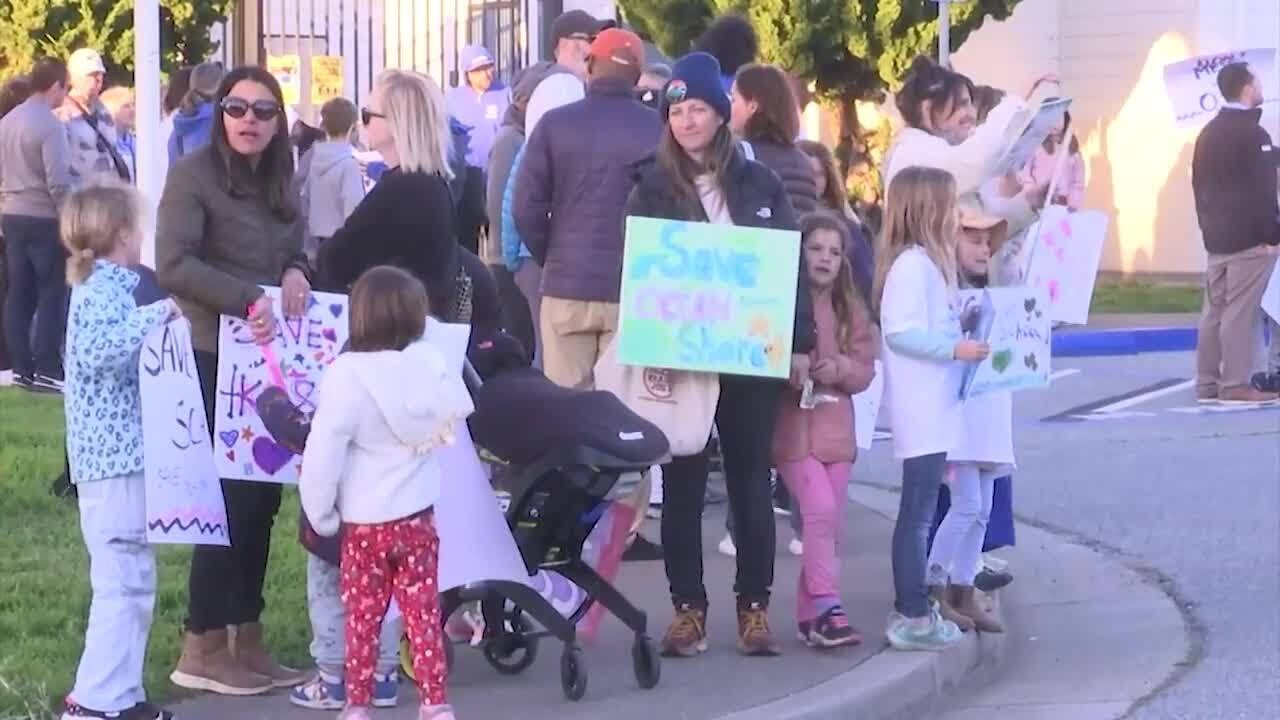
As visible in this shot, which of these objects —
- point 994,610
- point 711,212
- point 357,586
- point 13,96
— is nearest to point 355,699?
point 357,586

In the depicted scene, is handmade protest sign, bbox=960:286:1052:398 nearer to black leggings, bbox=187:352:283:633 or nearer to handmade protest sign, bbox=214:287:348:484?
handmade protest sign, bbox=214:287:348:484

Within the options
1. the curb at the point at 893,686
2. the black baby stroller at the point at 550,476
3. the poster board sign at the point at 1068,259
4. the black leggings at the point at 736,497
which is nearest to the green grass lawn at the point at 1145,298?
the poster board sign at the point at 1068,259

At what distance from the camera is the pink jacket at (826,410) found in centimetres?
741

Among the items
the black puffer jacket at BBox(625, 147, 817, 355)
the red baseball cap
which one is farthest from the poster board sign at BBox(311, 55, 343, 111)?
the black puffer jacket at BBox(625, 147, 817, 355)

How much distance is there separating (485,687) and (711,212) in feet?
5.56

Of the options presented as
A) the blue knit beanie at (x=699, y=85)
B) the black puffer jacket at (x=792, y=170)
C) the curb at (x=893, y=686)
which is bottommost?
the curb at (x=893, y=686)

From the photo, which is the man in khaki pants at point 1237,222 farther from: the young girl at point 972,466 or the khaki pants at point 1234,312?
the young girl at point 972,466

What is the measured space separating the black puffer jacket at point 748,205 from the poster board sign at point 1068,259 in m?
1.74

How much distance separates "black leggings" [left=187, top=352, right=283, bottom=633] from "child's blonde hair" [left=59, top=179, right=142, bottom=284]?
709mm

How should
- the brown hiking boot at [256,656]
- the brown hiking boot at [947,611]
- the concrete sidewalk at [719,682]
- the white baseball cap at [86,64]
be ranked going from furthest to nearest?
the white baseball cap at [86,64] < the brown hiking boot at [947,611] < the brown hiking boot at [256,656] < the concrete sidewalk at [719,682]

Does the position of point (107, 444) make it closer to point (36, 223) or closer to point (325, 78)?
point (36, 223)

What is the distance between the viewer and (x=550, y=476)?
6.47m

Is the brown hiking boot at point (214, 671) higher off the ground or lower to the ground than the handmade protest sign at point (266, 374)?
lower

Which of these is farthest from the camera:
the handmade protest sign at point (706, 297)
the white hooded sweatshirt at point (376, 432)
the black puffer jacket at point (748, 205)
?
the black puffer jacket at point (748, 205)
